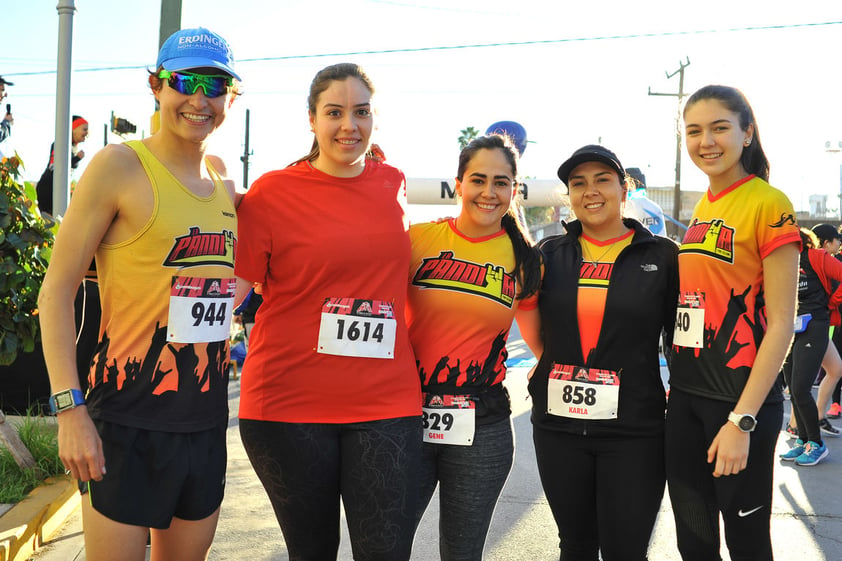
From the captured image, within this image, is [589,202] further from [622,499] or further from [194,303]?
[194,303]

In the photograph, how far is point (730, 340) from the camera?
8.32 ft

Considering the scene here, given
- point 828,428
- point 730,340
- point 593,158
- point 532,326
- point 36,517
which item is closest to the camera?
point 730,340

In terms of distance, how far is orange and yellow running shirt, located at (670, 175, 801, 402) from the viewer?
2.52 meters

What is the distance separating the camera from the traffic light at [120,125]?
612cm

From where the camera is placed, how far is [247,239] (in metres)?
2.46

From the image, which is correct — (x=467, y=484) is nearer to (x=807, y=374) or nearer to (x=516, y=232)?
(x=516, y=232)

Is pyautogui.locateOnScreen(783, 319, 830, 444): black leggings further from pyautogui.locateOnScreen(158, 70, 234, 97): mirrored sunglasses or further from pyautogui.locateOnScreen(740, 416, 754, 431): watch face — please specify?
pyautogui.locateOnScreen(158, 70, 234, 97): mirrored sunglasses

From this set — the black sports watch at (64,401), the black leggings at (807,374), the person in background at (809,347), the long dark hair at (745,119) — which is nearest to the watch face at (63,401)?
the black sports watch at (64,401)

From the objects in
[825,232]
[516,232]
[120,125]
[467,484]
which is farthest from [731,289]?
[825,232]

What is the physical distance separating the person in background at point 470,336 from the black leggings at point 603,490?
201mm

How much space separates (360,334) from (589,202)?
3.56ft

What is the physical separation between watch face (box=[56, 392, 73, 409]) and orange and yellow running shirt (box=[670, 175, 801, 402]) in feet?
6.71

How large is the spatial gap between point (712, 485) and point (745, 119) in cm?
134

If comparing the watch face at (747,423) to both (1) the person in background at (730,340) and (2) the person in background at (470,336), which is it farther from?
(2) the person in background at (470,336)
